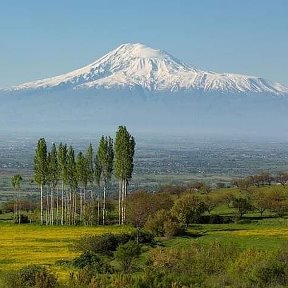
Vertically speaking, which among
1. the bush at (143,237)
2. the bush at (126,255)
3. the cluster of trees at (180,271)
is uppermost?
the cluster of trees at (180,271)

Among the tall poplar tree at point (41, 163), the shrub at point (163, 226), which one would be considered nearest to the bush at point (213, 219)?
the shrub at point (163, 226)

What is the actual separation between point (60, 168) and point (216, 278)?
55.3 metres

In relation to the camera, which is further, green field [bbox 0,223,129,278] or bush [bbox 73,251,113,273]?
green field [bbox 0,223,129,278]

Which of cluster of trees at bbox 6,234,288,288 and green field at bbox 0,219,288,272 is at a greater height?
cluster of trees at bbox 6,234,288,288

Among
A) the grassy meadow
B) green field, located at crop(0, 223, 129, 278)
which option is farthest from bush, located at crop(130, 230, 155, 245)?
green field, located at crop(0, 223, 129, 278)

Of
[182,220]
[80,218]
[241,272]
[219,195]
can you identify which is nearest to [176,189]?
[219,195]

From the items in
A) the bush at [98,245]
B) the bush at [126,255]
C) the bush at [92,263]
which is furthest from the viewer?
the bush at [98,245]

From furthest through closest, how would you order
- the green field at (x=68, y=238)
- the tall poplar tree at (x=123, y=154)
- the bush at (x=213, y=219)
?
1. the tall poplar tree at (x=123, y=154)
2. the bush at (x=213, y=219)
3. the green field at (x=68, y=238)

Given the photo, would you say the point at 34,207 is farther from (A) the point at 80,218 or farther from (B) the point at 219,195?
(B) the point at 219,195

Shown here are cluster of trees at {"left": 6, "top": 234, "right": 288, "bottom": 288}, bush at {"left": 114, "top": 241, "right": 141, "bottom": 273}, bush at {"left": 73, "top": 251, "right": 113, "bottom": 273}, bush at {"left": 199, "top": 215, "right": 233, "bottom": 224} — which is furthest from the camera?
bush at {"left": 199, "top": 215, "right": 233, "bottom": 224}

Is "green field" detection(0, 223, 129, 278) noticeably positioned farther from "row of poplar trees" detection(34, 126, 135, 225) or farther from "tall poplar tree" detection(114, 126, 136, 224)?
"tall poplar tree" detection(114, 126, 136, 224)

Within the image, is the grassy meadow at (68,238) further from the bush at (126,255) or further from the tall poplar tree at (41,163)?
the tall poplar tree at (41,163)

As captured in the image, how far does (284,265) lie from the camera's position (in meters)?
37.8

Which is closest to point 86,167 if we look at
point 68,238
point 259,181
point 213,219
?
point 213,219
